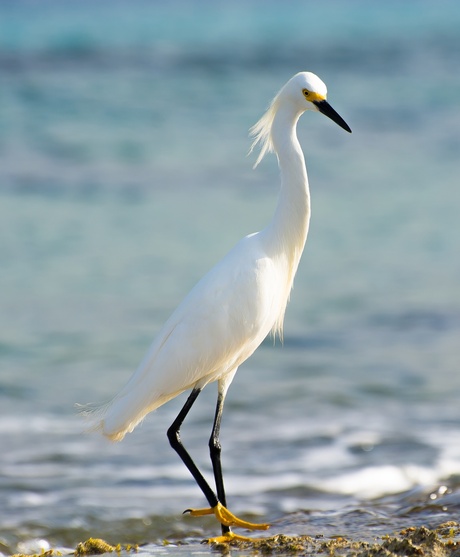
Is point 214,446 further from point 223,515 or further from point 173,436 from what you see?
point 223,515

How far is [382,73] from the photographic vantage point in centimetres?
2044

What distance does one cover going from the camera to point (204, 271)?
359 inches

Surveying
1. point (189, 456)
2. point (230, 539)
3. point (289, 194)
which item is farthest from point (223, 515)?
point (289, 194)

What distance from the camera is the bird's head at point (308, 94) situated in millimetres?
4344

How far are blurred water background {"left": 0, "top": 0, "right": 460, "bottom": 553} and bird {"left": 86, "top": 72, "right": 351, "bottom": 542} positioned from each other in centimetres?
78

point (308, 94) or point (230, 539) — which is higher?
point (308, 94)

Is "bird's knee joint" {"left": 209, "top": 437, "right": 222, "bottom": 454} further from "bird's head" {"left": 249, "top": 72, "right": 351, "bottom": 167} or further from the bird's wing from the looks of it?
"bird's head" {"left": 249, "top": 72, "right": 351, "bottom": 167}

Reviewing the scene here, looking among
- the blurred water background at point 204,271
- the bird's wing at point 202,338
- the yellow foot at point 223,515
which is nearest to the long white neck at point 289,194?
the bird's wing at point 202,338

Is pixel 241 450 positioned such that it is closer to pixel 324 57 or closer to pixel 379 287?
pixel 379 287

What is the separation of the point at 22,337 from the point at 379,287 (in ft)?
10.9

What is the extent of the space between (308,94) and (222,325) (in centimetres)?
108

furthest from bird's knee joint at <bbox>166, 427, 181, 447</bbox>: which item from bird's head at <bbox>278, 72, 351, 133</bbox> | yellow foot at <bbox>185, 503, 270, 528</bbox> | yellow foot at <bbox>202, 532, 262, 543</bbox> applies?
bird's head at <bbox>278, 72, 351, 133</bbox>

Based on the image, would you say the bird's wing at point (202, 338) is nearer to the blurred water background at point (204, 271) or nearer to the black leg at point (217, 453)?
the black leg at point (217, 453)

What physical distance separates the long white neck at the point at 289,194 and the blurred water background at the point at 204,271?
131 centimetres
